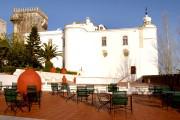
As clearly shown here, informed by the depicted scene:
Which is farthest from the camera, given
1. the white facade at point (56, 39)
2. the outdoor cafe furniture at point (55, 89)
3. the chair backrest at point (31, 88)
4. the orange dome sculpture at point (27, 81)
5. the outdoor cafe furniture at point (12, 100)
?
the white facade at point (56, 39)

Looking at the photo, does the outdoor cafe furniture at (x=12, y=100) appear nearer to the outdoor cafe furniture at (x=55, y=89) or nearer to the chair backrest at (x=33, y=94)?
the chair backrest at (x=33, y=94)

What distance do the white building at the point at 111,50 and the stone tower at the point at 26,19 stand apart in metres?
15.1

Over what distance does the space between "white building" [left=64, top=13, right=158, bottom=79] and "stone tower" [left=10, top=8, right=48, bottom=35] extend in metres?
15.1

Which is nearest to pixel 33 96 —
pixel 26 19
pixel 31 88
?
pixel 31 88

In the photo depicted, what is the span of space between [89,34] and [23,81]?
3729 cm

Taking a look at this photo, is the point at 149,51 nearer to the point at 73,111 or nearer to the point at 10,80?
the point at 10,80

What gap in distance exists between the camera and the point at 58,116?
10648 mm

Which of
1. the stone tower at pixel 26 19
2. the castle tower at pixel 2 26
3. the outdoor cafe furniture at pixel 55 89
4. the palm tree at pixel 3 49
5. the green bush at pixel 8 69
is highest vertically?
the stone tower at pixel 26 19

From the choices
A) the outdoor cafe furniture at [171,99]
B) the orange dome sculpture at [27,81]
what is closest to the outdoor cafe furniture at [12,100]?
the orange dome sculpture at [27,81]

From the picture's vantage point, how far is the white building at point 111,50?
4909 centimetres

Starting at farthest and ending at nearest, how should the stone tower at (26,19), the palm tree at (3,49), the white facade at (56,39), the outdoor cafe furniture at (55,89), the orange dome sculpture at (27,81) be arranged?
the stone tower at (26,19)
the white facade at (56,39)
the palm tree at (3,49)
the outdoor cafe furniture at (55,89)
the orange dome sculpture at (27,81)

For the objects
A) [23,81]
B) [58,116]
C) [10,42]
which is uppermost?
[10,42]

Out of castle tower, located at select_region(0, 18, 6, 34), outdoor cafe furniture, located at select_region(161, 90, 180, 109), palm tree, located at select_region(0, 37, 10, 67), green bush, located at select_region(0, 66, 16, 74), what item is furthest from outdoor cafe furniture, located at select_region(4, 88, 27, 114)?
castle tower, located at select_region(0, 18, 6, 34)

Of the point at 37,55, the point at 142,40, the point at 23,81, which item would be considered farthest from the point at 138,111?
the point at 142,40
